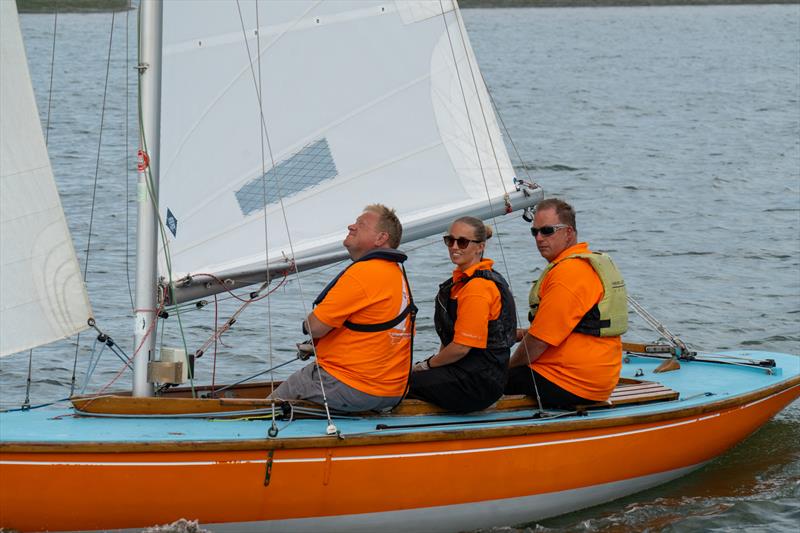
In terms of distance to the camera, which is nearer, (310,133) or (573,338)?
(573,338)

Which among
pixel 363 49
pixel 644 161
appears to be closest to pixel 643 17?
pixel 644 161

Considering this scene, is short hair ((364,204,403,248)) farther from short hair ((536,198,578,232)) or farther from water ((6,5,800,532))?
water ((6,5,800,532))

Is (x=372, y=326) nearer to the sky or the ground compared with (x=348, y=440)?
nearer to the sky

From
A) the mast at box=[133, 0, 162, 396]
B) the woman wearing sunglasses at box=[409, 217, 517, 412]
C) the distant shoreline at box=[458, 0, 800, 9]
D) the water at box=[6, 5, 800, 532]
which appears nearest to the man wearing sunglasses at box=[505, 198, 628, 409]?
the woman wearing sunglasses at box=[409, 217, 517, 412]

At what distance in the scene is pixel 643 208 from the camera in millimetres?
16016

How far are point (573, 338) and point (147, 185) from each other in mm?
2183

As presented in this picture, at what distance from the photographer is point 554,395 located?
6.27 metres

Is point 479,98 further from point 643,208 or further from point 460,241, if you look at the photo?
point 643,208

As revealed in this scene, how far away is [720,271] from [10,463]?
9.07m

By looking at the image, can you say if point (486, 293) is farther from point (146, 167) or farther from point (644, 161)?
point (644, 161)

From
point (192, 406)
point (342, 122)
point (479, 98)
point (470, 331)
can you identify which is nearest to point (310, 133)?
point (342, 122)

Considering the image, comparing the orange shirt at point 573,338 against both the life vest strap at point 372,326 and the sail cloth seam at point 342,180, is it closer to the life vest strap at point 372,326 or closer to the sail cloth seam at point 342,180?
the life vest strap at point 372,326

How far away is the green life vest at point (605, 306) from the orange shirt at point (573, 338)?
0.09ft

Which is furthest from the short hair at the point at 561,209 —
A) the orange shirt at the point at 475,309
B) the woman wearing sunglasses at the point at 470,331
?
the orange shirt at the point at 475,309
